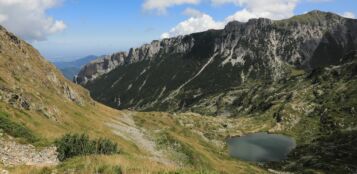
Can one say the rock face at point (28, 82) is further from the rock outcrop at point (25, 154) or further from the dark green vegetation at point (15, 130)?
the rock outcrop at point (25, 154)

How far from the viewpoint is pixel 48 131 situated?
5500cm

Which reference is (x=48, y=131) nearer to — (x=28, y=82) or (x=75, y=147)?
(x=75, y=147)

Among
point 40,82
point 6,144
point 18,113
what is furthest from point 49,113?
point 6,144

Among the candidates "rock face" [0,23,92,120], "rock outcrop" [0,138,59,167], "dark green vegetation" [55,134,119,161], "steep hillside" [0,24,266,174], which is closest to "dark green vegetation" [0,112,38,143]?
"steep hillside" [0,24,266,174]

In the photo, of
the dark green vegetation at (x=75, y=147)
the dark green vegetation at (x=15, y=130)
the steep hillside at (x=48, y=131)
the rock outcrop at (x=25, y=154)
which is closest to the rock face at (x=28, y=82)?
the steep hillside at (x=48, y=131)

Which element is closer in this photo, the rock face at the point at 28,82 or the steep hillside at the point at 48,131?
the steep hillside at the point at 48,131

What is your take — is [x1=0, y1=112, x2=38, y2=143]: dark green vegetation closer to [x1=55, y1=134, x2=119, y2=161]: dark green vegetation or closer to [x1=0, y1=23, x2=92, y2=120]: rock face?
[x1=55, y1=134, x2=119, y2=161]: dark green vegetation

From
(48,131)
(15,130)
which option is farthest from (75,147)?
(48,131)

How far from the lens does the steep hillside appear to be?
20634 millimetres

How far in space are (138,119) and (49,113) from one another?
91.2m

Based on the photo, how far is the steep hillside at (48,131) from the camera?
20634mm

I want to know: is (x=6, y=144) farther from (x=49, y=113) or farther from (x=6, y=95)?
(x=49, y=113)

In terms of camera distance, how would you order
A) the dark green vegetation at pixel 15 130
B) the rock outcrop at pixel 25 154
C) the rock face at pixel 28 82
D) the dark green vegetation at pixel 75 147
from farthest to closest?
the rock face at pixel 28 82, the dark green vegetation at pixel 15 130, the dark green vegetation at pixel 75 147, the rock outcrop at pixel 25 154

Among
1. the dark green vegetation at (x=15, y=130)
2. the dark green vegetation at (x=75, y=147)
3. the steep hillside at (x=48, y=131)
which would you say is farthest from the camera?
the dark green vegetation at (x=15, y=130)
